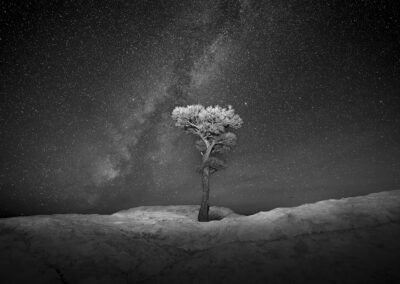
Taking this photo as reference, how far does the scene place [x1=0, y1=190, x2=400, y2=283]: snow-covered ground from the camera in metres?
6.27

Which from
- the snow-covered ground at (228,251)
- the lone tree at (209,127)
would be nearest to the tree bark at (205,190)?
the lone tree at (209,127)

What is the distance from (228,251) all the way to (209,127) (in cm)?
1218

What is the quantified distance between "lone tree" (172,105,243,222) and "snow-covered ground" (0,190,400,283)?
26.9 ft

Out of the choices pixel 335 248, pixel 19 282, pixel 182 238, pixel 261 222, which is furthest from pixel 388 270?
pixel 19 282

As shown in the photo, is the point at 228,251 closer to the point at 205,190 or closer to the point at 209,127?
the point at 205,190

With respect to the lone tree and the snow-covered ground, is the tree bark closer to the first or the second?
the lone tree

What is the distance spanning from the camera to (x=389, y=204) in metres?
9.99

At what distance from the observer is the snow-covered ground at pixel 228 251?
627cm

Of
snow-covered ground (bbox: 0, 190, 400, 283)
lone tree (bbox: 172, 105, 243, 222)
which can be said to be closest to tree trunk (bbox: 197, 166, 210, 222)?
lone tree (bbox: 172, 105, 243, 222)

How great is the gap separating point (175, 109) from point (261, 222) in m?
12.8

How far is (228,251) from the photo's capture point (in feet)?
27.3

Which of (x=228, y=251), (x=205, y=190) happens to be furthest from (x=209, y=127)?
(x=228, y=251)

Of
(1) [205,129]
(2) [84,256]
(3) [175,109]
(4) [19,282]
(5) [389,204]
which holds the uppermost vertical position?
(3) [175,109]

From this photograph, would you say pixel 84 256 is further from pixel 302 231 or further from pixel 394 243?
pixel 394 243
